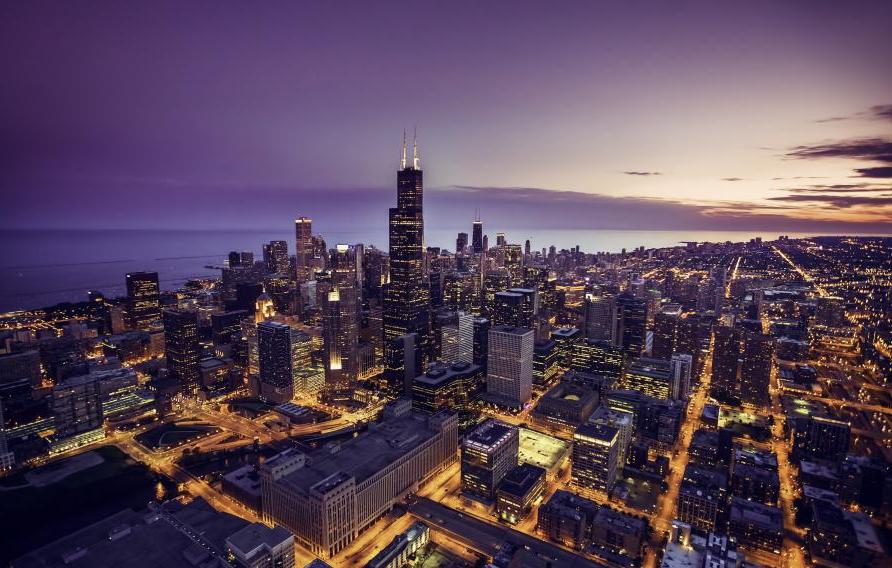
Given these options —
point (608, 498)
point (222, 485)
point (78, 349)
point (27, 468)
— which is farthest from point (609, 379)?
point (78, 349)

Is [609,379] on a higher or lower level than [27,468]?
higher

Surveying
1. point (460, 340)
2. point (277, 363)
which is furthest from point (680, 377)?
point (277, 363)

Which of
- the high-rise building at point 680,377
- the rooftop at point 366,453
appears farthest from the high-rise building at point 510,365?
the high-rise building at point 680,377

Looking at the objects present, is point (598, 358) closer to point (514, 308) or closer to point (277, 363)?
point (514, 308)

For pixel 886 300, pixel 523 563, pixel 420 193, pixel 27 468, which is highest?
pixel 420 193

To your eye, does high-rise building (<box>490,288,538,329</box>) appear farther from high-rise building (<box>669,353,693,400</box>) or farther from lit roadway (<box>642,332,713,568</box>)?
lit roadway (<box>642,332,713,568</box>)

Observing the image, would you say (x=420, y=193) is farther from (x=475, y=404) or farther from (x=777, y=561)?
(x=777, y=561)

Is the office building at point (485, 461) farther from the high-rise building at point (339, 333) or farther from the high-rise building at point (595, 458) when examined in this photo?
the high-rise building at point (339, 333)
